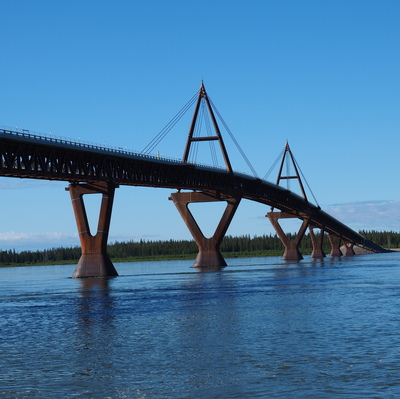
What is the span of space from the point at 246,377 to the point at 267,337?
23.8ft

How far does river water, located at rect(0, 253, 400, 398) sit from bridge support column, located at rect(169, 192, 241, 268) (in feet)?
209

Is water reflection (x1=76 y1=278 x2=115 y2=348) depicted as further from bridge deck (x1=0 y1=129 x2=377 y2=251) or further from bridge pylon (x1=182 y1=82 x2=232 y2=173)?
bridge pylon (x1=182 y1=82 x2=232 y2=173)

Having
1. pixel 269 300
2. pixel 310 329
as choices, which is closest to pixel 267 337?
pixel 310 329

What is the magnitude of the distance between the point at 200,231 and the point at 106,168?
31.1 meters

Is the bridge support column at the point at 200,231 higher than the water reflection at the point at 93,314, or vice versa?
the bridge support column at the point at 200,231

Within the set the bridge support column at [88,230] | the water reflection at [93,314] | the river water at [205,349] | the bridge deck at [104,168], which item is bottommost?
the river water at [205,349]

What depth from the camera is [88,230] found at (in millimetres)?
75250

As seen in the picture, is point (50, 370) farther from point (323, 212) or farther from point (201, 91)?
point (323, 212)

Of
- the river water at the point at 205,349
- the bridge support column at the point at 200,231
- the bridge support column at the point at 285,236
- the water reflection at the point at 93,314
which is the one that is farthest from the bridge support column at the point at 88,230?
the bridge support column at the point at 285,236

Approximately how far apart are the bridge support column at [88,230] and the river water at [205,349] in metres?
33.6

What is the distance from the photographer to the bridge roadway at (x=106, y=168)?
63938 mm

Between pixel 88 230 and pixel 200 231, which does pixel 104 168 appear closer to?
pixel 88 230

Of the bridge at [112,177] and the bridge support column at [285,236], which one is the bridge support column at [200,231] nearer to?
the bridge at [112,177]

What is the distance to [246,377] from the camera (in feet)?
58.4
